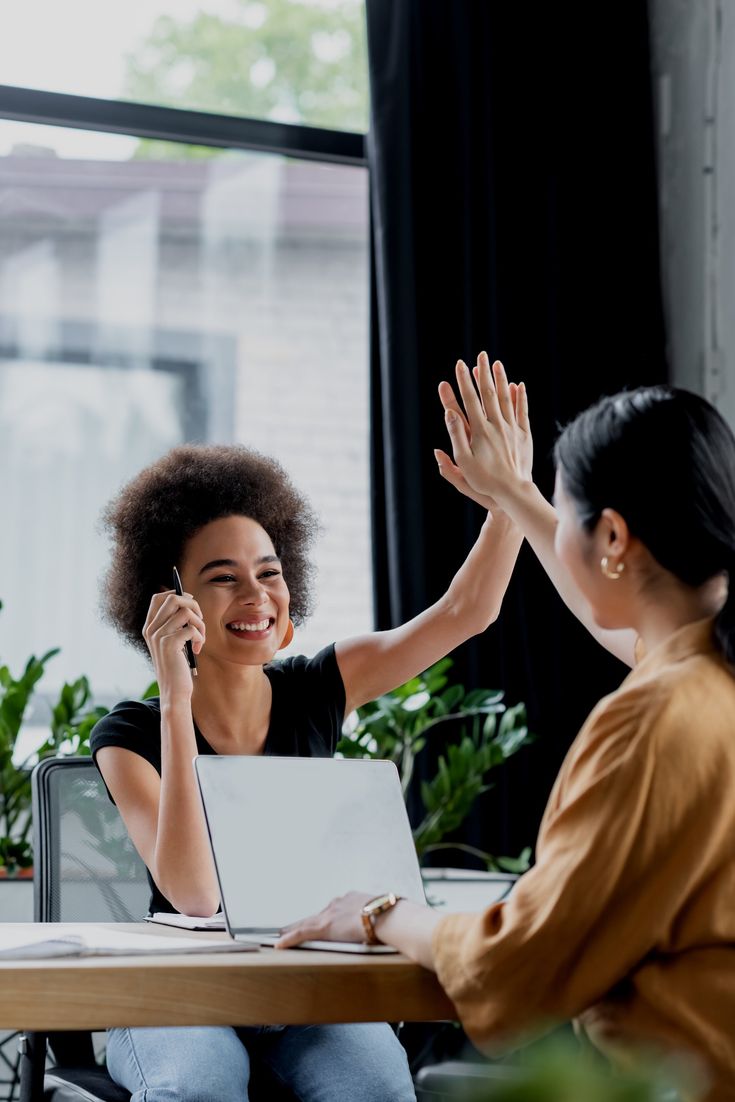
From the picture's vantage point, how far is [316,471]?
3422mm

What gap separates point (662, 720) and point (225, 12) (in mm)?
2906

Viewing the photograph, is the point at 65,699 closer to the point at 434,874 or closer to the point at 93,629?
the point at 93,629

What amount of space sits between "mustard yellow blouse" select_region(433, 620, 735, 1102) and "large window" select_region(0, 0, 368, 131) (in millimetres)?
2651

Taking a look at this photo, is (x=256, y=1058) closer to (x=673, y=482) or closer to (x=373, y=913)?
(x=373, y=913)

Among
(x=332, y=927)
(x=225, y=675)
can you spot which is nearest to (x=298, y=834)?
(x=332, y=927)

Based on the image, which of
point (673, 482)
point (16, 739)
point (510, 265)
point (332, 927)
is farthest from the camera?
point (510, 265)

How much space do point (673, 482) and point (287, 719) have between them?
0.89 meters

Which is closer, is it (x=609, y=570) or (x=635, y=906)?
(x=635, y=906)

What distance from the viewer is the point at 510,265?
3.25 metres

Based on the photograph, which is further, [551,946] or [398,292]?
[398,292]

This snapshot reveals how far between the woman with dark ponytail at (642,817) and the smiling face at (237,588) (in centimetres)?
68

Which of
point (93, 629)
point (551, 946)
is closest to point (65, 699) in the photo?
point (93, 629)

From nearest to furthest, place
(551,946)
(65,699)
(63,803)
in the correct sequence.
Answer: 1. (551,946)
2. (63,803)
3. (65,699)

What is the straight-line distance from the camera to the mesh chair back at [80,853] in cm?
175
